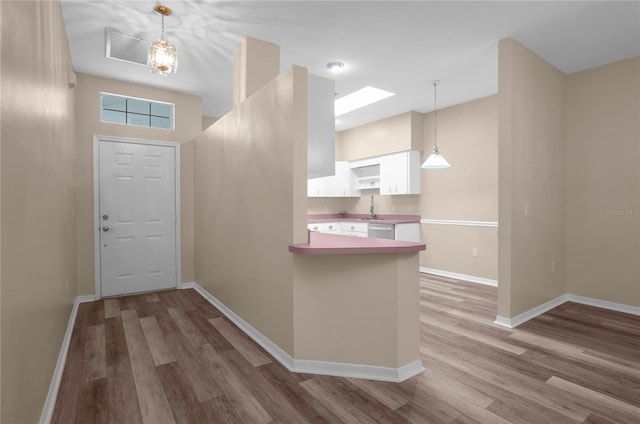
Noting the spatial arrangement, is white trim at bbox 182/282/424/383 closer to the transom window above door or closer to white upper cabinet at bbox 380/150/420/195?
the transom window above door

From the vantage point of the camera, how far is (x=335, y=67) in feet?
12.7

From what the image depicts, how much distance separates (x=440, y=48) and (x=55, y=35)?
11.0ft

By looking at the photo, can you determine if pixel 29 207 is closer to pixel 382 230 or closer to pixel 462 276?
pixel 382 230

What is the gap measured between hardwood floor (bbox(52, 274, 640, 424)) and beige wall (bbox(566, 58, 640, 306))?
1.78ft

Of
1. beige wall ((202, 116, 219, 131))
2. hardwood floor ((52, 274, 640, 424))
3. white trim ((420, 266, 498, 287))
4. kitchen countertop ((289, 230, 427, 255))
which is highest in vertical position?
beige wall ((202, 116, 219, 131))

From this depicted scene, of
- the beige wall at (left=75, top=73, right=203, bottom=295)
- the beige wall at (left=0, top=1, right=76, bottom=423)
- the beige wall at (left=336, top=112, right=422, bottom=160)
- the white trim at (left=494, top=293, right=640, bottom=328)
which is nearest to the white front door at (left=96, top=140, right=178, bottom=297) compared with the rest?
the beige wall at (left=75, top=73, right=203, bottom=295)

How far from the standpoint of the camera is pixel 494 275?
4.94 m

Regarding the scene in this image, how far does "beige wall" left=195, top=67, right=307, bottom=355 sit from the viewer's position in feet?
7.98

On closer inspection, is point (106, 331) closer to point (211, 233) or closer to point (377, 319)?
point (211, 233)

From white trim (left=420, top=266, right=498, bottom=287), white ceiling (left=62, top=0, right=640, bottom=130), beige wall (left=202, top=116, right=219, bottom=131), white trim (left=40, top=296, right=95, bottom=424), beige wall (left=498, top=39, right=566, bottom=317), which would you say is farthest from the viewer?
beige wall (left=202, top=116, right=219, bottom=131)

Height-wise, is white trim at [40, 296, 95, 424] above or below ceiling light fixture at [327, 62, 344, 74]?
below

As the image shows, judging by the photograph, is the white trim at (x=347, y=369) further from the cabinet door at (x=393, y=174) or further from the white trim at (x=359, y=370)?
the cabinet door at (x=393, y=174)

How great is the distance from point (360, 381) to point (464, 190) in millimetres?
3970

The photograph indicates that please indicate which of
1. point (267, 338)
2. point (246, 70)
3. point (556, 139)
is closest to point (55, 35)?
point (246, 70)
